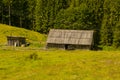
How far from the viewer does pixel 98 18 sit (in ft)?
321

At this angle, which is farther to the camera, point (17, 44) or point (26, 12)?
point (26, 12)

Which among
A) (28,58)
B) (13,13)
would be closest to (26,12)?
(13,13)

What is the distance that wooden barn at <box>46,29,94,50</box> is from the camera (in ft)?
224

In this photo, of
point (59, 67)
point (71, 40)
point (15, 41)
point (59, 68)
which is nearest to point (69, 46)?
point (71, 40)

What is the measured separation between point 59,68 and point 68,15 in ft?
176

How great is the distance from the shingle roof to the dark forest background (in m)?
17.4

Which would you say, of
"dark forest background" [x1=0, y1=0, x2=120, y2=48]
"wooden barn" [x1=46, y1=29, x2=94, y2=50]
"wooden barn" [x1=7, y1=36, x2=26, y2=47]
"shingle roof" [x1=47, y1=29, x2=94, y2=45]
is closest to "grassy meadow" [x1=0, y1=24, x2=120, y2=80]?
"wooden barn" [x1=46, y1=29, x2=94, y2=50]

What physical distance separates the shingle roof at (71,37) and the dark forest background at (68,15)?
1740cm

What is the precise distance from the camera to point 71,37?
69750 millimetres

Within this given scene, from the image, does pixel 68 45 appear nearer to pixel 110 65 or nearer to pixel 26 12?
pixel 110 65

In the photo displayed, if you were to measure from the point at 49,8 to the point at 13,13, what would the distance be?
14359mm

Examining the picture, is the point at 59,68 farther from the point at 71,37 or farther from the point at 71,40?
the point at 71,37

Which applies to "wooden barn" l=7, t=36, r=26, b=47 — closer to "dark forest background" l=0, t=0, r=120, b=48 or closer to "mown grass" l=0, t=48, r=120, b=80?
"dark forest background" l=0, t=0, r=120, b=48

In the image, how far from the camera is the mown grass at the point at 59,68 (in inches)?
1446
